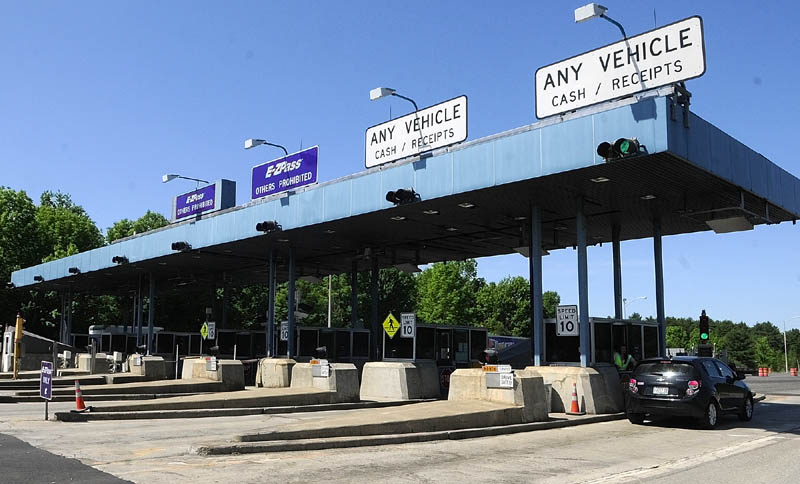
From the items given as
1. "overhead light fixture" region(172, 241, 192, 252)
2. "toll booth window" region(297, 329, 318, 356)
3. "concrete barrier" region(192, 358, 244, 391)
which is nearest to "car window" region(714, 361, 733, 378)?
"concrete barrier" region(192, 358, 244, 391)

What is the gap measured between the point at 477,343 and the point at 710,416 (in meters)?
14.4

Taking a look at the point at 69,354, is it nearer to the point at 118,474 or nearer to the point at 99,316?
the point at 99,316

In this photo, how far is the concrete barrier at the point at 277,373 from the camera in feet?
81.2

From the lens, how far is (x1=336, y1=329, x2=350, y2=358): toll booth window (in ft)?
105

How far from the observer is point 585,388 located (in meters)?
17.5

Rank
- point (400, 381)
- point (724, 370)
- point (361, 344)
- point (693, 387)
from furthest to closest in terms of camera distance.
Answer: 1. point (361, 344)
2. point (400, 381)
3. point (724, 370)
4. point (693, 387)

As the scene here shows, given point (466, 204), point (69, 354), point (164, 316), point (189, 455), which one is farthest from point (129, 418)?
point (164, 316)

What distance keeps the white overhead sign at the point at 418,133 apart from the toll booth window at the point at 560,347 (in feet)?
20.1

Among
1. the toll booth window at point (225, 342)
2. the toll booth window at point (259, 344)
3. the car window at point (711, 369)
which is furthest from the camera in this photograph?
the toll booth window at point (259, 344)

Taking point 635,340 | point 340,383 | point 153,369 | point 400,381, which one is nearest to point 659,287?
point 635,340

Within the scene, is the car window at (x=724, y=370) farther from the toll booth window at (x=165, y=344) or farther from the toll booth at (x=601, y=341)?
the toll booth window at (x=165, y=344)

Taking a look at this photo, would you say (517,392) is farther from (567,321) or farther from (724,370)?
(724,370)

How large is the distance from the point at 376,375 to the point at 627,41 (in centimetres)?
1237

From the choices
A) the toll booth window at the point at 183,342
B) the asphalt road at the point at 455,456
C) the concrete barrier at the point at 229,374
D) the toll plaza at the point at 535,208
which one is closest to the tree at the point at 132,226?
the toll booth window at the point at 183,342
